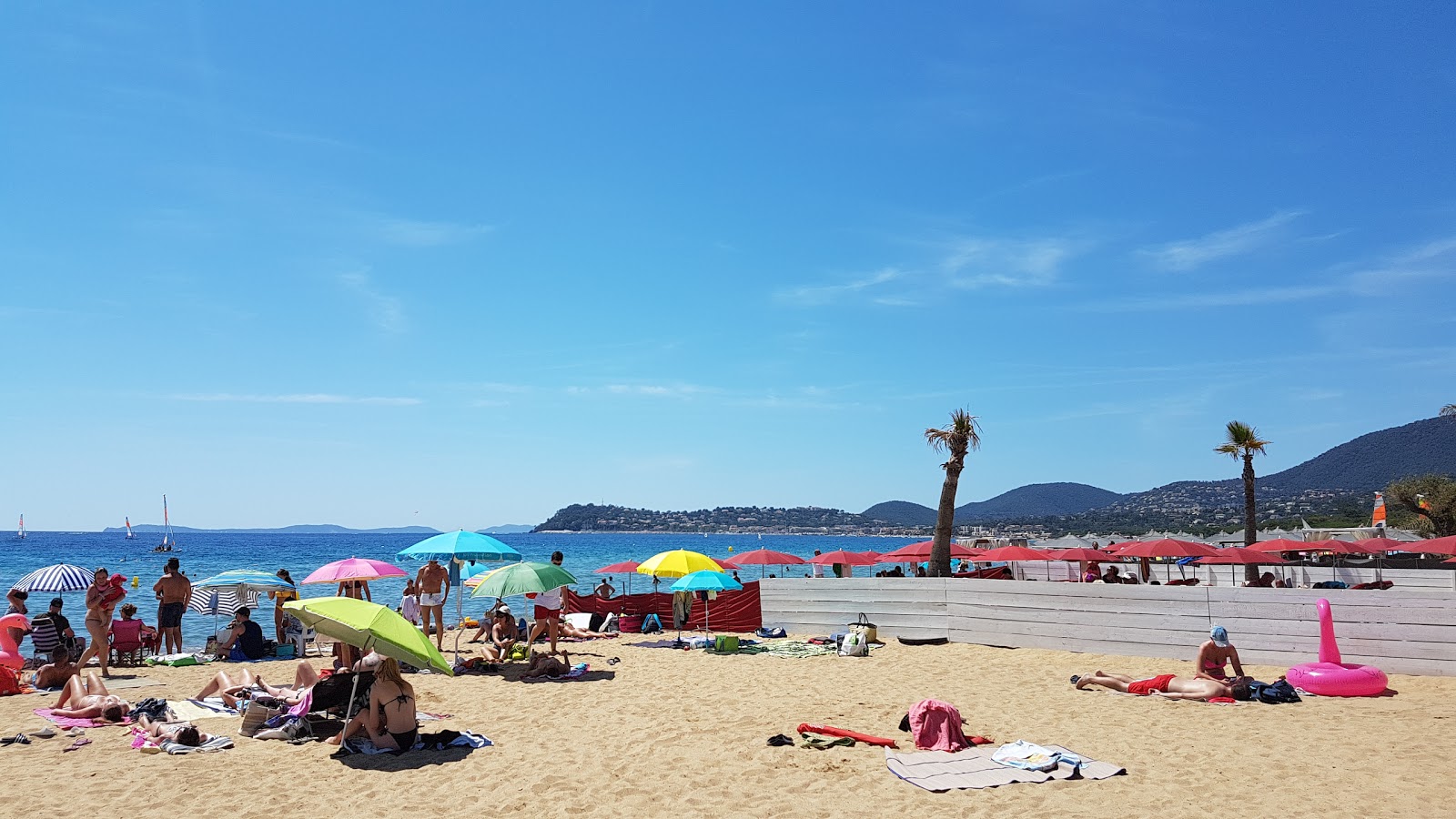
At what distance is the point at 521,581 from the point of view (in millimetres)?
12633

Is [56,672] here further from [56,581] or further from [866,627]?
[866,627]

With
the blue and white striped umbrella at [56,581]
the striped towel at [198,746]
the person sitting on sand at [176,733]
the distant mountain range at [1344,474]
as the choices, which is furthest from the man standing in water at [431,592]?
the distant mountain range at [1344,474]

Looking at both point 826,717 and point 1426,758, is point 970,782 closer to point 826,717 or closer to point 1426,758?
point 826,717

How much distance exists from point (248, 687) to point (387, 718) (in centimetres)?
318

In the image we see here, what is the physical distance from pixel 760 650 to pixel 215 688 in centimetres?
781

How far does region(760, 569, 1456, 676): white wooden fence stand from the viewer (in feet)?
38.1

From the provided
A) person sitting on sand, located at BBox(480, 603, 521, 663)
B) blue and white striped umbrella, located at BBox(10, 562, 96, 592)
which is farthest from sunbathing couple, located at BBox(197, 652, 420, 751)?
blue and white striped umbrella, located at BBox(10, 562, 96, 592)

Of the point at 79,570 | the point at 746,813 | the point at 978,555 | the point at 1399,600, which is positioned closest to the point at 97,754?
the point at 746,813

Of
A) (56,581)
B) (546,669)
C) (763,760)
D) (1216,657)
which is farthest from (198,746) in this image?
(1216,657)

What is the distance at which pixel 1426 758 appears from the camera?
767 centimetres

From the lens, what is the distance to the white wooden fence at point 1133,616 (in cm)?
1162

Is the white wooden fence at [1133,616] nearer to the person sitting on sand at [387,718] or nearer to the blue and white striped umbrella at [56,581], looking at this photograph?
the person sitting on sand at [387,718]

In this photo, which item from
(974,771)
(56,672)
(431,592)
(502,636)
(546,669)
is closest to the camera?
(974,771)

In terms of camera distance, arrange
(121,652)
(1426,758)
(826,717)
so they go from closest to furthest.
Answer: (1426,758)
(826,717)
(121,652)
